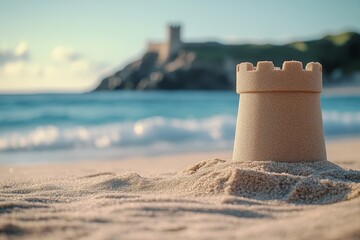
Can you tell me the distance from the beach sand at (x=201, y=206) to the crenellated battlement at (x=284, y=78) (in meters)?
0.54

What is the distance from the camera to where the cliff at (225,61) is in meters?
66.3

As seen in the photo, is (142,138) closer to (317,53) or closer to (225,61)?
(225,61)

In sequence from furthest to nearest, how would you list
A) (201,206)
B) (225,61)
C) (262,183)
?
(225,61) → (262,183) → (201,206)

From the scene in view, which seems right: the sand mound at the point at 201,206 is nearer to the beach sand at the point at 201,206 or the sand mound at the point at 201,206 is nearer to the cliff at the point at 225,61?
the beach sand at the point at 201,206

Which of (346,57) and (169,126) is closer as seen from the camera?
→ (169,126)

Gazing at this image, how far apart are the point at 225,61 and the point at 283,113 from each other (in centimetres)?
6755

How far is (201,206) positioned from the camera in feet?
8.32

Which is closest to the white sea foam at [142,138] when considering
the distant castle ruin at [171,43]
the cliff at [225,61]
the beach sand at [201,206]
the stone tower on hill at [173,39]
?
the beach sand at [201,206]

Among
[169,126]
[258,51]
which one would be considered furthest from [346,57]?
[169,126]

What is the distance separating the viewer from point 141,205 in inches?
101

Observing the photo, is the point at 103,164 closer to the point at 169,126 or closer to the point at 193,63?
the point at 169,126

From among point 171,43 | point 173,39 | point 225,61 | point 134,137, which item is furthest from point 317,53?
point 134,137

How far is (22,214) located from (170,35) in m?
72.6

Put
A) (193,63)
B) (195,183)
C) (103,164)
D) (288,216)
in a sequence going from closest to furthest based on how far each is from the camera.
→ 1. (288,216)
2. (195,183)
3. (103,164)
4. (193,63)
